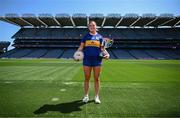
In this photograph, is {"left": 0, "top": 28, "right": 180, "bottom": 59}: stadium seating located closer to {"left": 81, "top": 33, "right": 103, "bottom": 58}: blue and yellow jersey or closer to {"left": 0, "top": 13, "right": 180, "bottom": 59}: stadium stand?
{"left": 0, "top": 13, "right": 180, "bottom": 59}: stadium stand

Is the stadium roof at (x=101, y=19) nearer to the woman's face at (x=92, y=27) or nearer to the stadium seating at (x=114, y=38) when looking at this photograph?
the stadium seating at (x=114, y=38)

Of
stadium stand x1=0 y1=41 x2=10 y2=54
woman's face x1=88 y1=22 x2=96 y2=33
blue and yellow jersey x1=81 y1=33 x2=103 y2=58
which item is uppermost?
woman's face x1=88 y1=22 x2=96 y2=33

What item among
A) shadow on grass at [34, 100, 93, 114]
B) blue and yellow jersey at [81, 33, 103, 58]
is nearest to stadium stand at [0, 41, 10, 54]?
blue and yellow jersey at [81, 33, 103, 58]

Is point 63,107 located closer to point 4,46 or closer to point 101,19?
point 101,19

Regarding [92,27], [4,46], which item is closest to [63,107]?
[92,27]

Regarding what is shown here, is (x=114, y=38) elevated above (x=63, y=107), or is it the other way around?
(x=114, y=38)

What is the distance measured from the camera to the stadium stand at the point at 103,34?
71500 millimetres

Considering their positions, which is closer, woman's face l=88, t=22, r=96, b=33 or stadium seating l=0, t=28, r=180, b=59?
woman's face l=88, t=22, r=96, b=33

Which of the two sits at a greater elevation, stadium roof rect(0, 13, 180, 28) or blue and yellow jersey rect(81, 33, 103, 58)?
stadium roof rect(0, 13, 180, 28)

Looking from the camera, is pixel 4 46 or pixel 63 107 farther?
pixel 4 46

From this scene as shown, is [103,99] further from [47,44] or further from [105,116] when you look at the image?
[47,44]

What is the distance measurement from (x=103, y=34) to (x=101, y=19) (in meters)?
8.50

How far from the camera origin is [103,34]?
7700 cm

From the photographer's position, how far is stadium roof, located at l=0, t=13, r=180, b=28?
6719 cm
